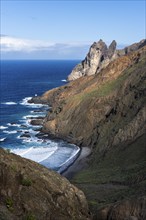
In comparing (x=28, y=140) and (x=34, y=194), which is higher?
(x=34, y=194)

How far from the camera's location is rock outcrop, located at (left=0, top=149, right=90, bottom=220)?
67.9 feet

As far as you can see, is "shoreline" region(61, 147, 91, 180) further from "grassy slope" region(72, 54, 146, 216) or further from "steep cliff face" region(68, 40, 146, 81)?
"steep cliff face" region(68, 40, 146, 81)

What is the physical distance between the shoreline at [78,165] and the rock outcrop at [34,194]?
3995 centimetres

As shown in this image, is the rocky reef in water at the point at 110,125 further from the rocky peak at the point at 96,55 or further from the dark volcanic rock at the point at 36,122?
the rocky peak at the point at 96,55

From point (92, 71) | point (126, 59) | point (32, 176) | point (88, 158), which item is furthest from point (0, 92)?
point (32, 176)

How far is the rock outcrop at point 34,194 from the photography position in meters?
20.7

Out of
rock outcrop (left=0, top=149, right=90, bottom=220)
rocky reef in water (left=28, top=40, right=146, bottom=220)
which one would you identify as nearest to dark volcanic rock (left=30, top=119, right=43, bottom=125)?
rocky reef in water (left=28, top=40, right=146, bottom=220)

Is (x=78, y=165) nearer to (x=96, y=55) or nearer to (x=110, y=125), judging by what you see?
(x=110, y=125)

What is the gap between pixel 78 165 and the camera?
70938mm

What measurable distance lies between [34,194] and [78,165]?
49.7 metres

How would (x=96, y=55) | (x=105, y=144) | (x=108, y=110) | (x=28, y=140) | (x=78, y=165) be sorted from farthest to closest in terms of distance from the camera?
1. (x=96, y=55)
2. (x=28, y=140)
3. (x=108, y=110)
4. (x=105, y=144)
5. (x=78, y=165)

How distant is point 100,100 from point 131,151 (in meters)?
29.0

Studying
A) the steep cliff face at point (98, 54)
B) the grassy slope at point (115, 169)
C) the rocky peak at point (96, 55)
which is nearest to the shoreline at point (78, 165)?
the grassy slope at point (115, 169)

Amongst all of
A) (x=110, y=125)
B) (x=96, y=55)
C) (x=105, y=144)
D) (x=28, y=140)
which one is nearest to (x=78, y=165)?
(x=105, y=144)
